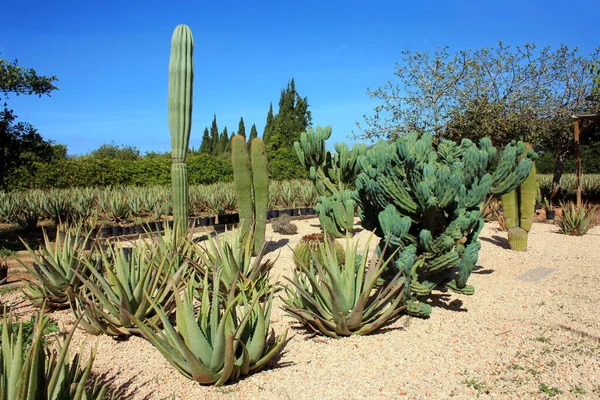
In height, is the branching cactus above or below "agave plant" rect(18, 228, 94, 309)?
above

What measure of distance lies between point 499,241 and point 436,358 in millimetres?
5605

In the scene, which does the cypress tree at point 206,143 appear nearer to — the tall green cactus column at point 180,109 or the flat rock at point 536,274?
the tall green cactus column at point 180,109

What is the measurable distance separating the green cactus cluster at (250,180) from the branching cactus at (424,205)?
8.37 feet

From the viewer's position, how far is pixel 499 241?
8.27 m

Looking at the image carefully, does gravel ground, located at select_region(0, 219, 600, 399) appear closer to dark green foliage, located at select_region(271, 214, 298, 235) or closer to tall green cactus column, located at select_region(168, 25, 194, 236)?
tall green cactus column, located at select_region(168, 25, 194, 236)

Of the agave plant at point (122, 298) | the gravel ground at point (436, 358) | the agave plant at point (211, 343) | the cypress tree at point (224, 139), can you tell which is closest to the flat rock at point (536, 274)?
the gravel ground at point (436, 358)

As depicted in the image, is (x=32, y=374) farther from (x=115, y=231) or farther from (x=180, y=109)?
(x=115, y=231)

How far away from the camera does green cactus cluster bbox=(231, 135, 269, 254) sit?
683cm

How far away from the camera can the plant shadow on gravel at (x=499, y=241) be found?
25.7 feet

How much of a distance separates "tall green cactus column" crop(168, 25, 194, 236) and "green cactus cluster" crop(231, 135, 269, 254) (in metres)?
0.83

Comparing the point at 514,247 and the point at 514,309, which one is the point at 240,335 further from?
the point at 514,247

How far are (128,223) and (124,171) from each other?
679 centimetres

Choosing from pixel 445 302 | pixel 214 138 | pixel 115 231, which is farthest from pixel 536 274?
pixel 214 138

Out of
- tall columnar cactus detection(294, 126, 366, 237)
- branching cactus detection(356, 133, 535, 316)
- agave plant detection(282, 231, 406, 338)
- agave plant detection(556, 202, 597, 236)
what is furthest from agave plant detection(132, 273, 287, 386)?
agave plant detection(556, 202, 597, 236)
